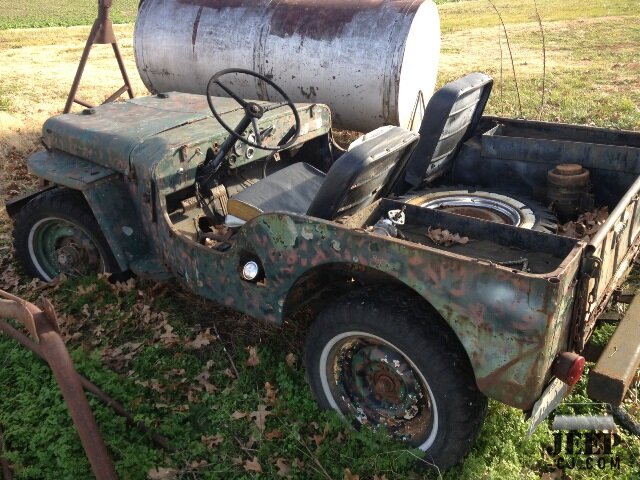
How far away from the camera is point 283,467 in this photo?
320cm

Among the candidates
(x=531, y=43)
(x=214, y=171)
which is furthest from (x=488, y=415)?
(x=531, y=43)

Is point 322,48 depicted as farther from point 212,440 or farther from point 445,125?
point 212,440

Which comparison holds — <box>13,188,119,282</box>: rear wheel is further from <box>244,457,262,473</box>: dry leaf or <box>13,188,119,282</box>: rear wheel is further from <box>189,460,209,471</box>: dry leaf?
<box>244,457,262,473</box>: dry leaf

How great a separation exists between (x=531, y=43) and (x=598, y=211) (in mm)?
14404

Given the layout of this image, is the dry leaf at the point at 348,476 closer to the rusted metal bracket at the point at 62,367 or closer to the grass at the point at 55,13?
the rusted metal bracket at the point at 62,367

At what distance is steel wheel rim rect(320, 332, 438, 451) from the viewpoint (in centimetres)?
305

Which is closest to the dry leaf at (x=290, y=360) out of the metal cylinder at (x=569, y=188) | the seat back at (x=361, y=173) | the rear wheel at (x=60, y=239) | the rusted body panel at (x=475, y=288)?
the rusted body panel at (x=475, y=288)

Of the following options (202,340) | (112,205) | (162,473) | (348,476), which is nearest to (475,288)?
(348,476)

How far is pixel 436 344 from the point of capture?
9.23ft

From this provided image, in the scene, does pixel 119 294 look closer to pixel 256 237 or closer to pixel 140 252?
pixel 140 252

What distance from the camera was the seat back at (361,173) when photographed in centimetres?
314

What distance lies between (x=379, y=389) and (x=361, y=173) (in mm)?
1164

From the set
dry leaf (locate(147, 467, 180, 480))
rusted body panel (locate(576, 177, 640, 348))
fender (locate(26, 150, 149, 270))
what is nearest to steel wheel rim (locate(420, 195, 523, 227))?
rusted body panel (locate(576, 177, 640, 348))

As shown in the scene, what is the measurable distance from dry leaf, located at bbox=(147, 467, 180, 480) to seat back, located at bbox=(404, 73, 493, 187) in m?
2.45
